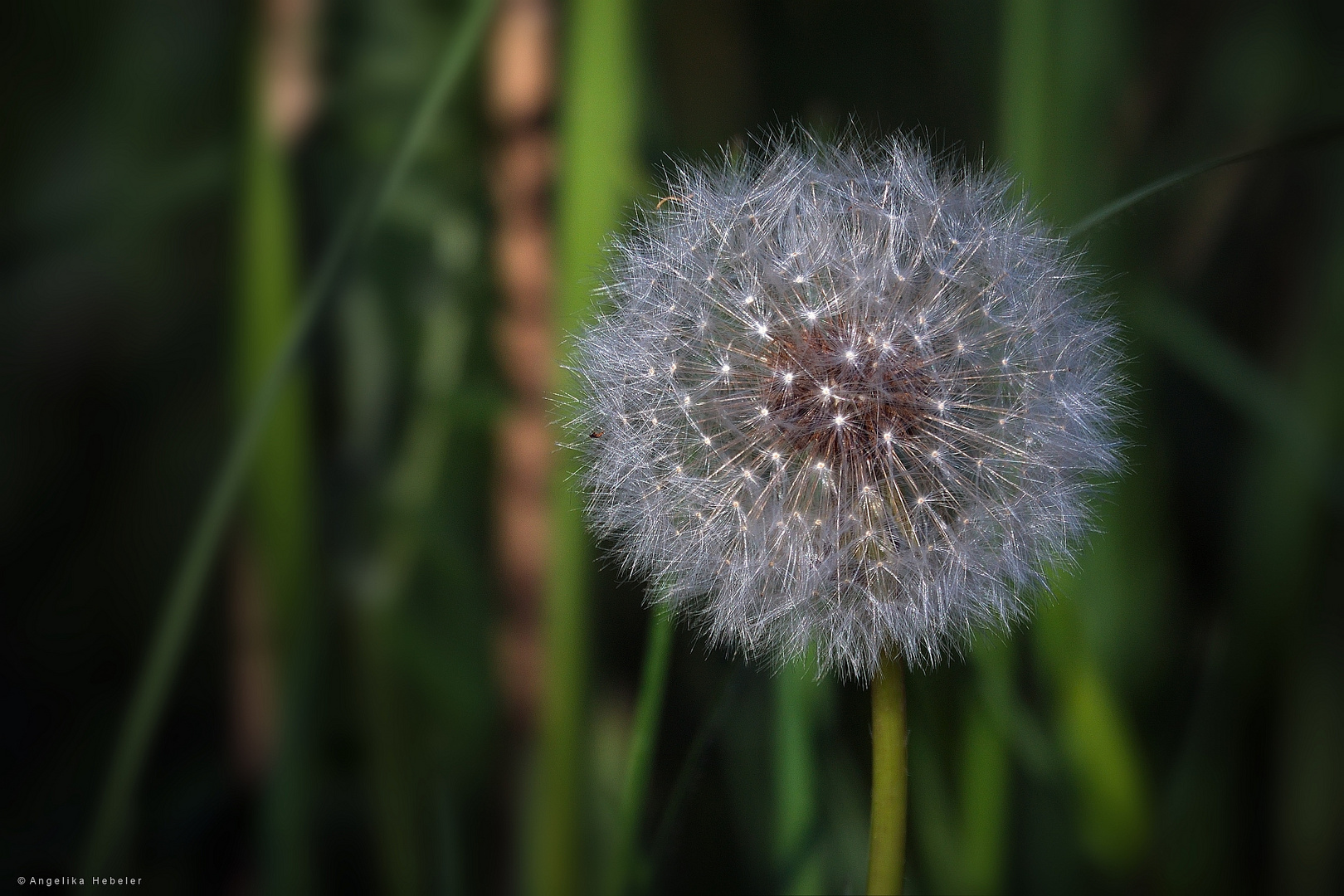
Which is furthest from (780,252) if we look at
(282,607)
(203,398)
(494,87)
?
(203,398)

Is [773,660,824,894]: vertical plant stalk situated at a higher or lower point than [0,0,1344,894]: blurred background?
lower

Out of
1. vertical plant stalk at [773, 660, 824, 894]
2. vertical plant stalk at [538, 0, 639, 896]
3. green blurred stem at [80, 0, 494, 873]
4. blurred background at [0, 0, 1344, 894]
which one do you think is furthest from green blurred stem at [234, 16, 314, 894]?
vertical plant stalk at [773, 660, 824, 894]

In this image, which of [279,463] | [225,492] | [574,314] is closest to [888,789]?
[574,314]

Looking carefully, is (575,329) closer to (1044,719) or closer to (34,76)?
(1044,719)

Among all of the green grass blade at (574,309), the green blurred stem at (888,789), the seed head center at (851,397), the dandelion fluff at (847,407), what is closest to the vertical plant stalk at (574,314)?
the green grass blade at (574,309)

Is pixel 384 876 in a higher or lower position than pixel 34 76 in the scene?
lower

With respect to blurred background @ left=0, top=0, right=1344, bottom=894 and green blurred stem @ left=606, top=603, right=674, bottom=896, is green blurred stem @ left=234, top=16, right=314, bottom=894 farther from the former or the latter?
green blurred stem @ left=606, top=603, right=674, bottom=896

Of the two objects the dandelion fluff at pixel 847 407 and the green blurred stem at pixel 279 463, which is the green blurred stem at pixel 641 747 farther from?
the green blurred stem at pixel 279 463

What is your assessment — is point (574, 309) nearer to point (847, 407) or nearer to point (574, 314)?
point (574, 314)
